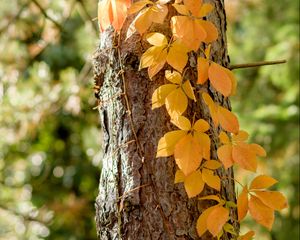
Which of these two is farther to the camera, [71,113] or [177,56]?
[71,113]

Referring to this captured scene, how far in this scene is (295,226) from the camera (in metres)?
5.17

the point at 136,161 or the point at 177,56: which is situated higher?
the point at 177,56

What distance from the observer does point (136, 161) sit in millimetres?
1336

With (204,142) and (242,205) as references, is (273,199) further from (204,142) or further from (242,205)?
(204,142)

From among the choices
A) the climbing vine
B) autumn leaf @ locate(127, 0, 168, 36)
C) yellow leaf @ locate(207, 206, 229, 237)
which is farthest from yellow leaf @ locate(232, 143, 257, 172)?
autumn leaf @ locate(127, 0, 168, 36)

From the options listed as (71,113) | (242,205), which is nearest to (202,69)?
(242,205)

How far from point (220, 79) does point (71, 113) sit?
13.8 ft

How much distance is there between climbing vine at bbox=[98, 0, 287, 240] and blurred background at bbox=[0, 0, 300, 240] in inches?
106

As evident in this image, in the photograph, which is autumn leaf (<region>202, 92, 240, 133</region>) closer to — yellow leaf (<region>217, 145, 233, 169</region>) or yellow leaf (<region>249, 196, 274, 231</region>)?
yellow leaf (<region>217, 145, 233, 169</region>)

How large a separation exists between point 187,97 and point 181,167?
0.57 ft

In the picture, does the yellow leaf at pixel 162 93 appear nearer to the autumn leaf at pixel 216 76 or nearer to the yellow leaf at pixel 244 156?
the autumn leaf at pixel 216 76

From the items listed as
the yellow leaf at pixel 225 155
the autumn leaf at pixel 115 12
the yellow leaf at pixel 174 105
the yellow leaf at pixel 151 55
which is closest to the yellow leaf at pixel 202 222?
the yellow leaf at pixel 225 155

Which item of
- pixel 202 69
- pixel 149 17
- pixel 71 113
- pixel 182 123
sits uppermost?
pixel 149 17

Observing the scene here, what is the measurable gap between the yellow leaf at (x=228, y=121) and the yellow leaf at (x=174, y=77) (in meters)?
0.11
